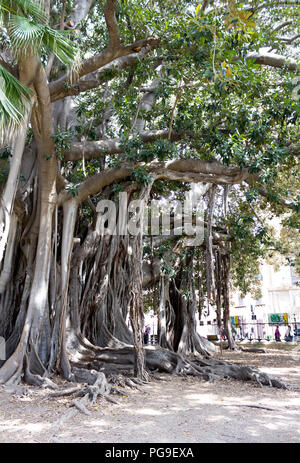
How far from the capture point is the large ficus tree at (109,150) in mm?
4676

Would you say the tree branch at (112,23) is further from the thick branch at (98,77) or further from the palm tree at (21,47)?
the palm tree at (21,47)

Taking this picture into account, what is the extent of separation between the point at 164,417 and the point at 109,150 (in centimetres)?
399

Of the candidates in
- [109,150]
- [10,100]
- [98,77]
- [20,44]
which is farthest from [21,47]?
[109,150]

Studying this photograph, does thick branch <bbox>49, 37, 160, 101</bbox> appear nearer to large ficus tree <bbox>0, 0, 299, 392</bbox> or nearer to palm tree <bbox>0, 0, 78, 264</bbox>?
large ficus tree <bbox>0, 0, 299, 392</bbox>

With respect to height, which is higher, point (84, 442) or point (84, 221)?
point (84, 221)

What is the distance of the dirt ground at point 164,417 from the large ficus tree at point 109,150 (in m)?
0.86

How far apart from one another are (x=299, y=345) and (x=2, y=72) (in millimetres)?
10169

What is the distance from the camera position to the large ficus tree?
4.68 meters

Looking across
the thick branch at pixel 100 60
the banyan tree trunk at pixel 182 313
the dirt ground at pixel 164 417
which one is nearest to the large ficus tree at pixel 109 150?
the thick branch at pixel 100 60

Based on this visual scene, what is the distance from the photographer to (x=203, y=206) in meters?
8.69

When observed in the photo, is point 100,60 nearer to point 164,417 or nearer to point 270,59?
point 270,59
